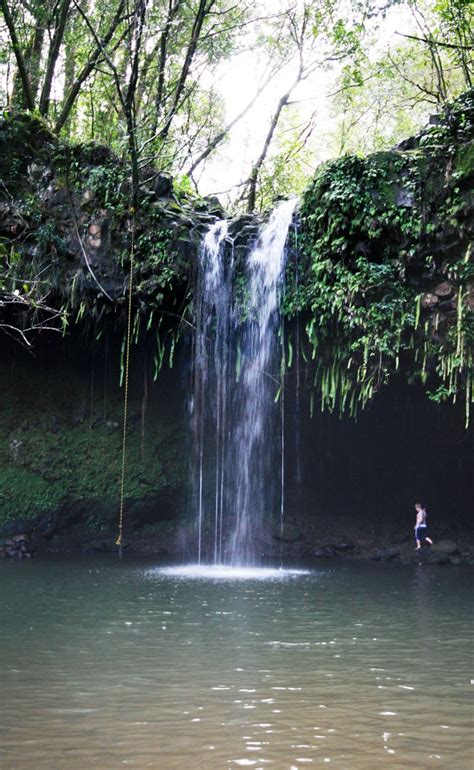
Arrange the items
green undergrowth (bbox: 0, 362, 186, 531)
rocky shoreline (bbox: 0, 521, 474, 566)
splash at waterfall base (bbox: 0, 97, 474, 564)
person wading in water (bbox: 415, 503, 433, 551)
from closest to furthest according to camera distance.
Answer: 1. splash at waterfall base (bbox: 0, 97, 474, 564)
2. rocky shoreline (bbox: 0, 521, 474, 566)
3. person wading in water (bbox: 415, 503, 433, 551)
4. green undergrowth (bbox: 0, 362, 186, 531)

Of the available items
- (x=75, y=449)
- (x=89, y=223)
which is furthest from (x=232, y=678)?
(x=75, y=449)

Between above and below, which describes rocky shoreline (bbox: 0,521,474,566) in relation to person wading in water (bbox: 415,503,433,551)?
below

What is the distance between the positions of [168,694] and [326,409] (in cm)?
1112

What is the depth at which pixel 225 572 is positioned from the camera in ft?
39.1

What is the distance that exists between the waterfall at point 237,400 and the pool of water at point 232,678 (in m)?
4.88

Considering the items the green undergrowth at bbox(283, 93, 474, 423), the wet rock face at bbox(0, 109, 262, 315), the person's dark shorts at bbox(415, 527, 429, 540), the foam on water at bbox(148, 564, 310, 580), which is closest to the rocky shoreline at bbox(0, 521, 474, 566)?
the person's dark shorts at bbox(415, 527, 429, 540)

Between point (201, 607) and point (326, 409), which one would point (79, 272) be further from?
point (201, 607)

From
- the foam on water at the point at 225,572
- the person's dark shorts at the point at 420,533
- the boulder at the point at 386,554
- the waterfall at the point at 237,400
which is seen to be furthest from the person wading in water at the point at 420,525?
the foam on water at the point at 225,572

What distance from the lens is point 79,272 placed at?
12969 mm

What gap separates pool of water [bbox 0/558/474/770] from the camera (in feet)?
11.8

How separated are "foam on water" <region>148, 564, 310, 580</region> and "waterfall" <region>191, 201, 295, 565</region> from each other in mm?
1483

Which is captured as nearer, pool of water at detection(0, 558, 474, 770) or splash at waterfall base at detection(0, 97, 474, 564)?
pool of water at detection(0, 558, 474, 770)

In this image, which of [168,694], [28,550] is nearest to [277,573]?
[28,550]

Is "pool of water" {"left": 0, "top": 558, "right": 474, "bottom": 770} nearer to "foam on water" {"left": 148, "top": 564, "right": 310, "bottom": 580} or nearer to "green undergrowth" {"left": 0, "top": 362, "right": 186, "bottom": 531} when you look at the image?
"foam on water" {"left": 148, "top": 564, "right": 310, "bottom": 580}
